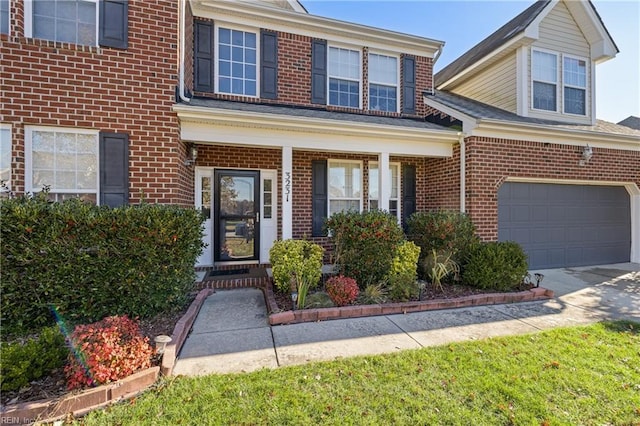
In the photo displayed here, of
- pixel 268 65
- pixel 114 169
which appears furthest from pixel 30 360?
pixel 268 65

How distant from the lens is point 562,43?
830 cm

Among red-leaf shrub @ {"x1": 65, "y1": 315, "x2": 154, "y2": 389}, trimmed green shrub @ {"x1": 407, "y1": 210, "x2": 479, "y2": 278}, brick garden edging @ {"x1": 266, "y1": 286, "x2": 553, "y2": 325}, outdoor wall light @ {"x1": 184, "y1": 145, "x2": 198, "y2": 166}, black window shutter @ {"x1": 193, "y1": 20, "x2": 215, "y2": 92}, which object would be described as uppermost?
black window shutter @ {"x1": 193, "y1": 20, "x2": 215, "y2": 92}

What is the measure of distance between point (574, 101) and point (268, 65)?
28.3 ft

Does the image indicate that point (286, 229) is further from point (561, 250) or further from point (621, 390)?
point (561, 250)

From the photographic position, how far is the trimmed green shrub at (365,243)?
527 cm

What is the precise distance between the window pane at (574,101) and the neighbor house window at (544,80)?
0.41 meters

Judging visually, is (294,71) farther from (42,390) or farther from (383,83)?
(42,390)

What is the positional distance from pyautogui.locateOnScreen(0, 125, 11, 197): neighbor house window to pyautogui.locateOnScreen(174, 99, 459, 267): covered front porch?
243 cm

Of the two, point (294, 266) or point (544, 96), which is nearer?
point (294, 266)

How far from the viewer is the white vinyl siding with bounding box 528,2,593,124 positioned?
811cm

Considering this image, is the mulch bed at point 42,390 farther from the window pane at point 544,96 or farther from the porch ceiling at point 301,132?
the window pane at point 544,96

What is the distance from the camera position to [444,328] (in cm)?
411

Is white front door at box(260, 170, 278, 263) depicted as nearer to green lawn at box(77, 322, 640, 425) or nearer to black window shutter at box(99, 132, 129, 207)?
black window shutter at box(99, 132, 129, 207)

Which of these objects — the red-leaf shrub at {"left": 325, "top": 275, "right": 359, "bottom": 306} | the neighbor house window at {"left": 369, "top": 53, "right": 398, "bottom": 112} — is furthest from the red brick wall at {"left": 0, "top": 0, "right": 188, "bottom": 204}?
the neighbor house window at {"left": 369, "top": 53, "right": 398, "bottom": 112}
